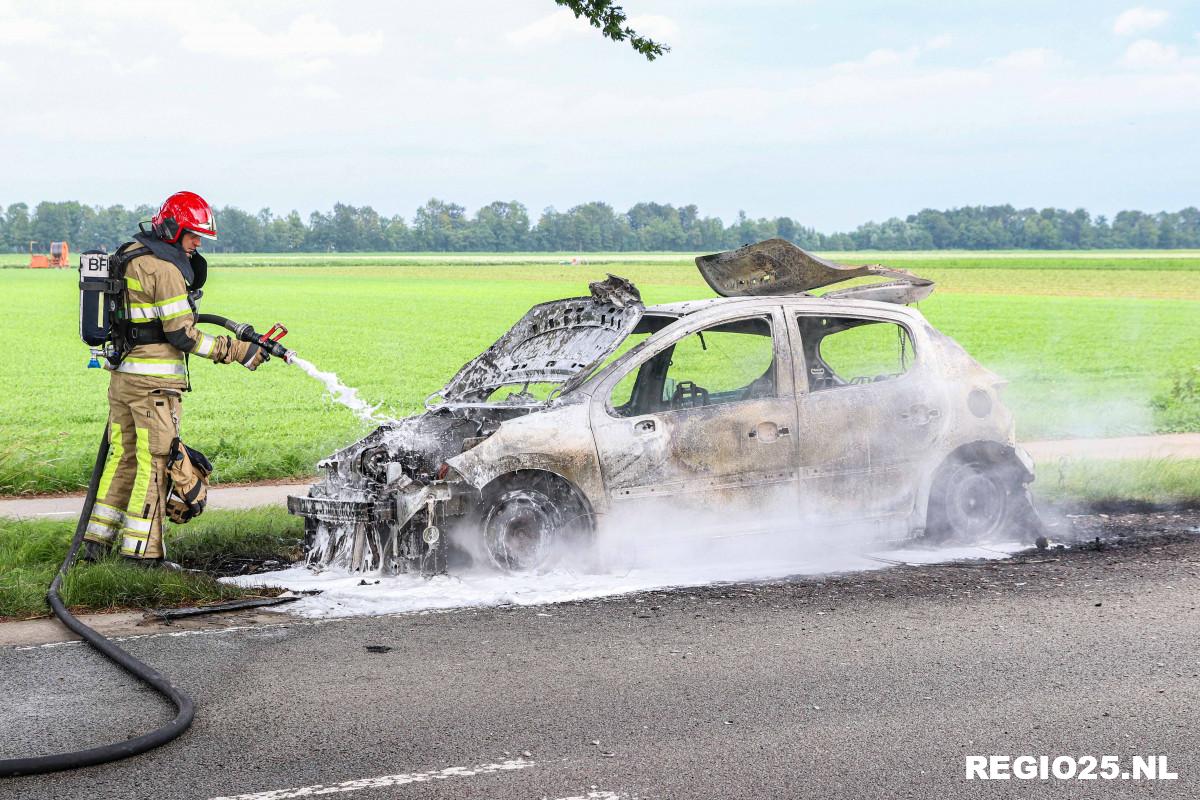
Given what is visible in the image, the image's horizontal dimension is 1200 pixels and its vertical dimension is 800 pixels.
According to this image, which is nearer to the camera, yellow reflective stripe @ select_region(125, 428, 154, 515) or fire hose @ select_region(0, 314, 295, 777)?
fire hose @ select_region(0, 314, 295, 777)

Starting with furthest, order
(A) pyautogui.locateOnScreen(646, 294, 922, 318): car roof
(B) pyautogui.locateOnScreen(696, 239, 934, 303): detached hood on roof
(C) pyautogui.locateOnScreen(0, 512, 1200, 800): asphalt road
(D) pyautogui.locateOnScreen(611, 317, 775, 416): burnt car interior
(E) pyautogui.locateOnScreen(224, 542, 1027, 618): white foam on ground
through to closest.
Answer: (B) pyautogui.locateOnScreen(696, 239, 934, 303): detached hood on roof
(A) pyautogui.locateOnScreen(646, 294, 922, 318): car roof
(D) pyautogui.locateOnScreen(611, 317, 775, 416): burnt car interior
(E) pyautogui.locateOnScreen(224, 542, 1027, 618): white foam on ground
(C) pyautogui.locateOnScreen(0, 512, 1200, 800): asphalt road

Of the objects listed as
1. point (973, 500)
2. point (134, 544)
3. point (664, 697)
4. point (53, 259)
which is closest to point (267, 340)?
point (134, 544)

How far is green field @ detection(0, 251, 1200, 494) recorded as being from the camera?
52.7 feet

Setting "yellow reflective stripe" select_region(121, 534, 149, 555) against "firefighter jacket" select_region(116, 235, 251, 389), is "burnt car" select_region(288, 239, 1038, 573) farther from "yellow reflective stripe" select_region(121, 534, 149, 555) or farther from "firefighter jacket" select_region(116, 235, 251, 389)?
"firefighter jacket" select_region(116, 235, 251, 389)

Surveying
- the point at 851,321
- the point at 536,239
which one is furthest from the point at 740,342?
the point at 536,239

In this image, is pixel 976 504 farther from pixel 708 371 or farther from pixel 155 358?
pixel 155 358

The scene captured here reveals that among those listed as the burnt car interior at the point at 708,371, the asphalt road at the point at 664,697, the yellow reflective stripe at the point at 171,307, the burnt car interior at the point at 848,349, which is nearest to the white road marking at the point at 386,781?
the asphalt road at the point at 664,697

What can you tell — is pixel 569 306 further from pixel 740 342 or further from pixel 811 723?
pixel 811 723

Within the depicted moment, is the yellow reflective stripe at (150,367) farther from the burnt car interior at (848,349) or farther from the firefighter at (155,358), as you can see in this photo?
the burnt car interior at (848,349)

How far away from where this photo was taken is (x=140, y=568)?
24.5ft

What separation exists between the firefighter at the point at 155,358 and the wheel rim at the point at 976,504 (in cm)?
449

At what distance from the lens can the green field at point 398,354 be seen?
1606 cm

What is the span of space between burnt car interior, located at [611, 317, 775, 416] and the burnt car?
0.01m

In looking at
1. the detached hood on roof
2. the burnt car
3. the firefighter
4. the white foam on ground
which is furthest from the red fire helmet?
the detached hood on roof
